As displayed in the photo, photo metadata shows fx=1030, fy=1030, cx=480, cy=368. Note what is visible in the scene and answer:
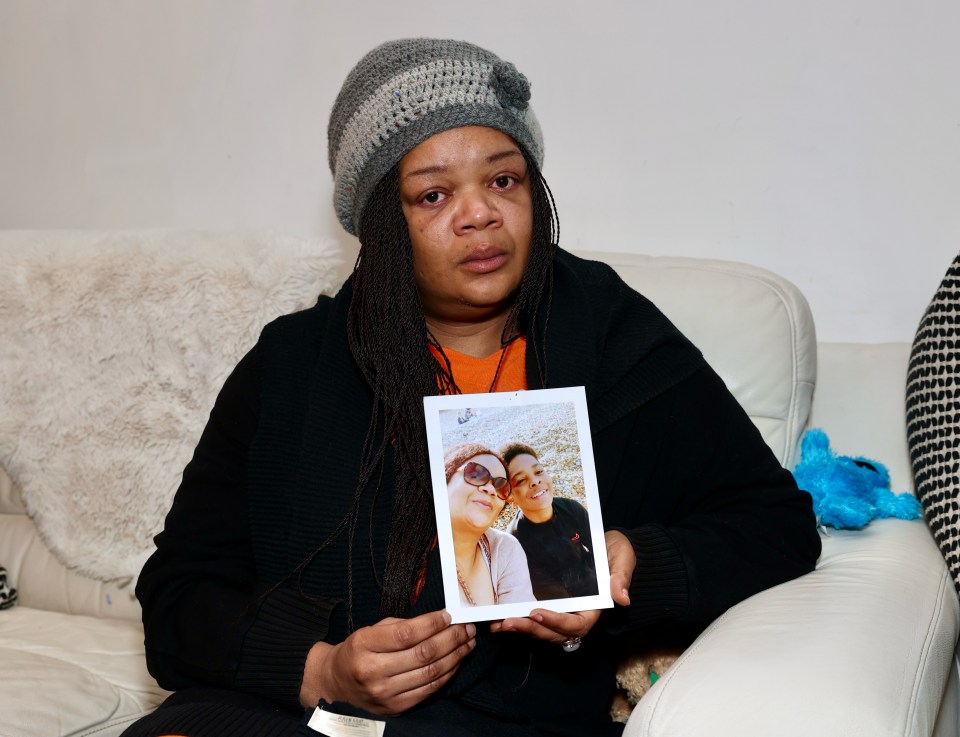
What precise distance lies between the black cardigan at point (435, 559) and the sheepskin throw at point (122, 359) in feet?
1.02

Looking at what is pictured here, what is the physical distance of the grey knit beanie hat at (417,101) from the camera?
117 centimetres

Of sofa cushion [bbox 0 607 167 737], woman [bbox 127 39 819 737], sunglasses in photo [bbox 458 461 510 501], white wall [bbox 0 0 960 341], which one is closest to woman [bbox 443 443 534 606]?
sunglasses in photo [bbox 458 461 510 501]

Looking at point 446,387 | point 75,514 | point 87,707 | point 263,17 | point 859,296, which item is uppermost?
point 263,17

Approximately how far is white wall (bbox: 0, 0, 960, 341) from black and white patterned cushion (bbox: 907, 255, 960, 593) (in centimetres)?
30

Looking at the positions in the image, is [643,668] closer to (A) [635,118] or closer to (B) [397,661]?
(B) [397,661]

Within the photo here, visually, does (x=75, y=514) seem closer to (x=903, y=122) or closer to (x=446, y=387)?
(x=446, y=387)

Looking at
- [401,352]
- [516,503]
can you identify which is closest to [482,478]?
[516,503]

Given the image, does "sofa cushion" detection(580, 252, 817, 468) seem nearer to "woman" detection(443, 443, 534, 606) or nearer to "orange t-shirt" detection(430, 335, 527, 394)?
"orange t-shirt" detection(430, 335, 527, 394)

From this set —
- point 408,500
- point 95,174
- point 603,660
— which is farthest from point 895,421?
point 95,174

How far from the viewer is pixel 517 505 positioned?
1010 millimetres

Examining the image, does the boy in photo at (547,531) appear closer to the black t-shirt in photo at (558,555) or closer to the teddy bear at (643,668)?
the black t-shirt in photo at (558,555)

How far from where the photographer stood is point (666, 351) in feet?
4.07

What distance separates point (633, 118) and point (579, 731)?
974mm

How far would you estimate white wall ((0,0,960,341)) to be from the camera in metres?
1.53
